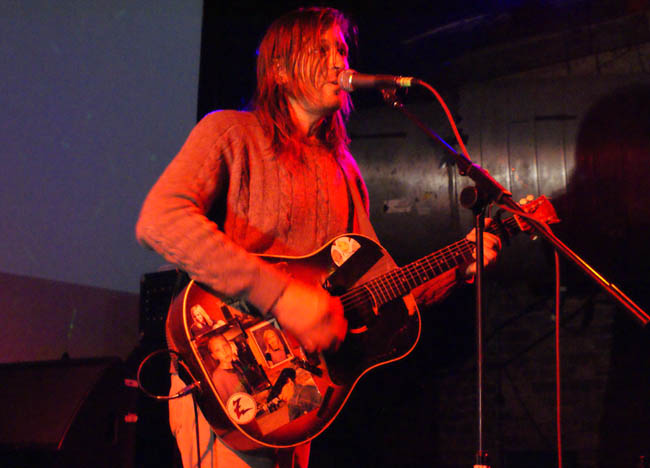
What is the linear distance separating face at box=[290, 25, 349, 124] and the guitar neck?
63 cm

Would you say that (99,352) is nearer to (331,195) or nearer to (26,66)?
(26,66)

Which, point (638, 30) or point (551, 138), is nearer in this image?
point (551, 138)

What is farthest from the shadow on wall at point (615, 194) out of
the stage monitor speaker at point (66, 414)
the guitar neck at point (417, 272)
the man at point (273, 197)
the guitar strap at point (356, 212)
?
the stage monitor speaker at point (66, 414)

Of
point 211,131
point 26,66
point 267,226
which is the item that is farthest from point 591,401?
point 26,66

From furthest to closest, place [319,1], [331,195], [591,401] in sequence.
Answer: [319,1]
[591,401]
[331,195]

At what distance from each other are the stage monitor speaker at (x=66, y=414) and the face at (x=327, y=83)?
1.29m

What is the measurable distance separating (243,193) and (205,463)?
0.79 m

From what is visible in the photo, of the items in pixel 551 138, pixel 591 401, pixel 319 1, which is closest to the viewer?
pixel 551 138

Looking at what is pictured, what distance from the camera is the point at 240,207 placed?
61.9 inches

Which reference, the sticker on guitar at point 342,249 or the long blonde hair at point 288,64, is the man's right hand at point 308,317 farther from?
the long blonde hair at point 288,64

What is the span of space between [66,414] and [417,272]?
1.37m

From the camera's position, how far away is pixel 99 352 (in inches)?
117

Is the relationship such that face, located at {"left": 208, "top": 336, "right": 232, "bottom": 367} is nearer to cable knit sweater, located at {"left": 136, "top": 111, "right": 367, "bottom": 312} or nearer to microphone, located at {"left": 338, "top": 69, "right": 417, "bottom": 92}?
cable knit sweater, located at {"left": 136, "top": 111, "right": 367, "bottom": 312}

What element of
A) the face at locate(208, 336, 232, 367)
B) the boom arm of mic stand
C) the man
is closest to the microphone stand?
the boom arm of mic stand
